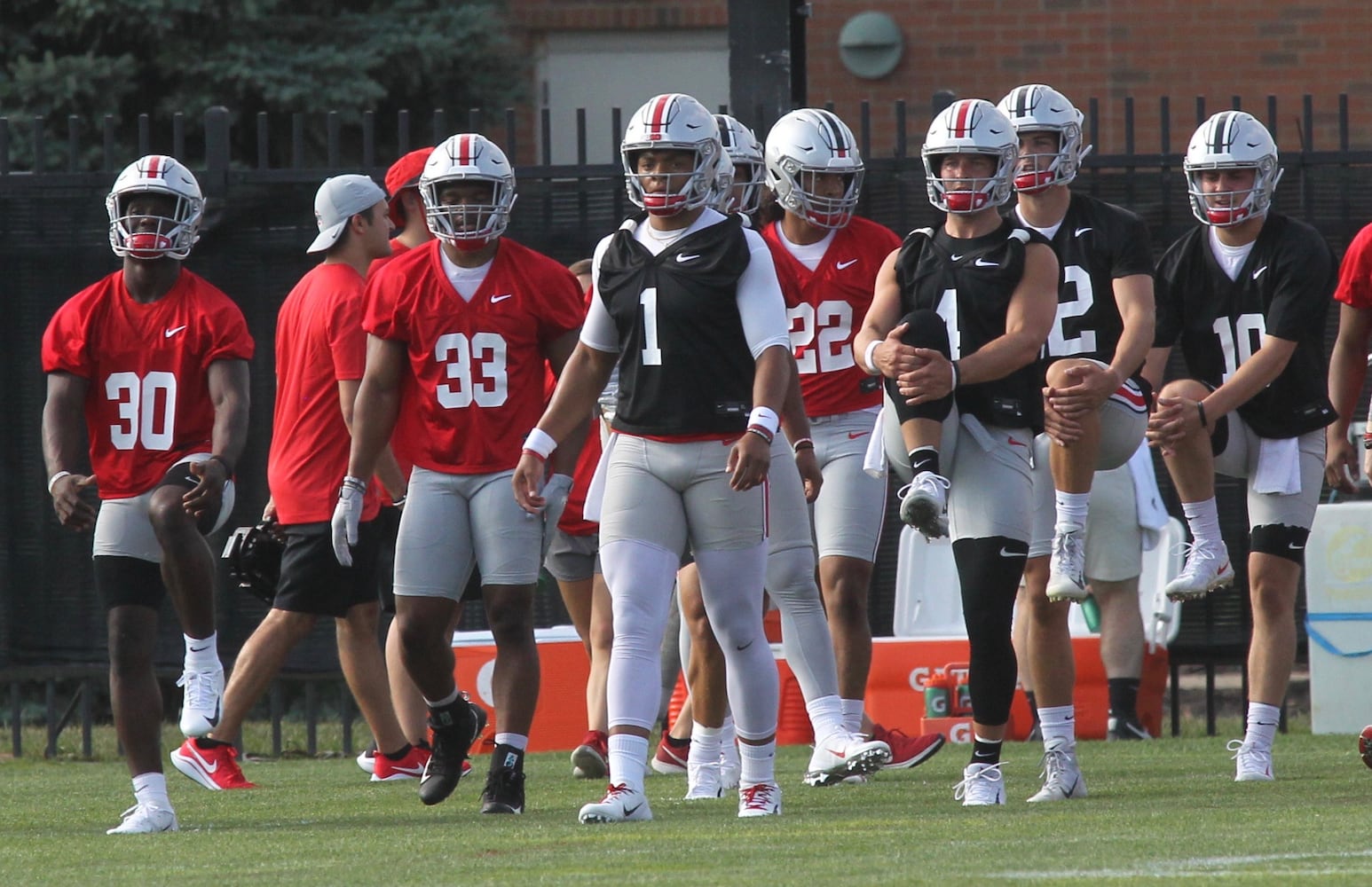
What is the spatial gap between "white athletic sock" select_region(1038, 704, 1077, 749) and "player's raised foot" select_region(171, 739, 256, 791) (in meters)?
3.21

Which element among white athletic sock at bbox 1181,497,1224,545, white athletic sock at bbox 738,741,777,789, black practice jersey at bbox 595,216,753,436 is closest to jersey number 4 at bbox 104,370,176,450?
black practice jersey at bbox 595,216,753,436

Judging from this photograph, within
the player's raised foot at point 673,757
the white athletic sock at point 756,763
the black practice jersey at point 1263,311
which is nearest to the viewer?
the white athletic sock at point 756,763

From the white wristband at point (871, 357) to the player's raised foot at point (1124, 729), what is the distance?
155 inches

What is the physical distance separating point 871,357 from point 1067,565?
1.12 metres

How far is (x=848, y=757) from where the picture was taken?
7.33 meters

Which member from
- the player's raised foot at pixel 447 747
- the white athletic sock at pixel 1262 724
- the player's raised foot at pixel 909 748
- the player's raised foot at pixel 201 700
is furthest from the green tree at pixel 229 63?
the white athletic sock at pixel 1262 724

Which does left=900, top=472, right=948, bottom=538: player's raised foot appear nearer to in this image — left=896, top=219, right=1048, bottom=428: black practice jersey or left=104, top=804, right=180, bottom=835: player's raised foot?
left=896, top=219, right=1048, bottom=428: black practice jersey

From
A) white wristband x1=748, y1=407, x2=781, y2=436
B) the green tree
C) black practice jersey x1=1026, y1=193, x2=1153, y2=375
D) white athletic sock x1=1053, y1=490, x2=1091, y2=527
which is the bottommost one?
white athletic sock x1=1053, y1=490, x2=1091, y2=527

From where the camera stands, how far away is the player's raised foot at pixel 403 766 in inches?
352

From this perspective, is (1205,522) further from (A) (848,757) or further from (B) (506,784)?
(B) (506,784)

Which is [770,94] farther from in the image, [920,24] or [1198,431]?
[920,24]

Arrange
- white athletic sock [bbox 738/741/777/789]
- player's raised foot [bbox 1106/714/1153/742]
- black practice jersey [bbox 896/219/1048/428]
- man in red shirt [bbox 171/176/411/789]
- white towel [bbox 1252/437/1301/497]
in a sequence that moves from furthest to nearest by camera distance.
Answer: player's raised foot [bbox 1106/714/1153/742]
man in red shirt [bbox 171/176/411/789]
white towel [bbox 1252/437/1301/497]
black practice jersey [bbox 896/219/1048/428]
white athletic sock [bbox 738/741/777/789]

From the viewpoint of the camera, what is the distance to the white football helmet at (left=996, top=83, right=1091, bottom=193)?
7.34 m

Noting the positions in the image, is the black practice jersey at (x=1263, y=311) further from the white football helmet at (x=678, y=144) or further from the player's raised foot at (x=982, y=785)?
the white football helmet at (x=678, y=144)
